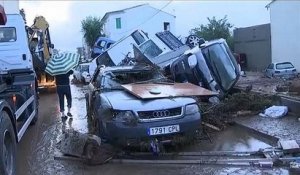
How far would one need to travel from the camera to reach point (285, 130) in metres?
8.74

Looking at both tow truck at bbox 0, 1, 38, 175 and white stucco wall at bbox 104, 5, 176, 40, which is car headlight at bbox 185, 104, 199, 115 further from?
white stucco wall at bbox 104, 5, 176, 40

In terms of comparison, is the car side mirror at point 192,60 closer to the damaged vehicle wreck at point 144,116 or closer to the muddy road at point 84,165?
the muddy road at point 84,165

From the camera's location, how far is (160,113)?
24.2 ft

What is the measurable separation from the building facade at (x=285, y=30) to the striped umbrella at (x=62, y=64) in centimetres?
2820

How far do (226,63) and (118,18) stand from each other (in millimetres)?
58093

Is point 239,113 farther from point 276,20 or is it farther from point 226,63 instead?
point 276,20

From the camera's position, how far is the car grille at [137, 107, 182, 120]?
23.9 feet

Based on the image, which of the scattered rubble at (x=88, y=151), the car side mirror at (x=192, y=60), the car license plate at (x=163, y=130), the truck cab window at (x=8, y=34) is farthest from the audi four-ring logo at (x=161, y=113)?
the truck cab window at (x=8, y=34)

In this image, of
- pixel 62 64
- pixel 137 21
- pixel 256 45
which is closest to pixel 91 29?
pixel 137 21

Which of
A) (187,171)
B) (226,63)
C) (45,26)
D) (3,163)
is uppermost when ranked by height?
(45,26)

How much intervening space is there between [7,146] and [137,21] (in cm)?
6307

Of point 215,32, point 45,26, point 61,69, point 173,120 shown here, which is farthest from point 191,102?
point 215,32

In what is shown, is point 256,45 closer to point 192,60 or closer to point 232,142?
point 192,60

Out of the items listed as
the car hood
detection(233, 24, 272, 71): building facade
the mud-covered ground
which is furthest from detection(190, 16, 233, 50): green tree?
the car hood
